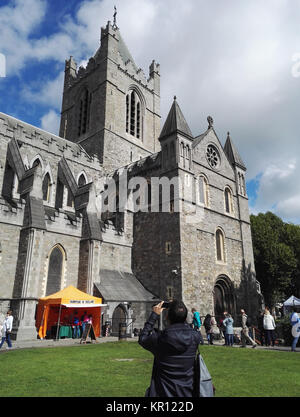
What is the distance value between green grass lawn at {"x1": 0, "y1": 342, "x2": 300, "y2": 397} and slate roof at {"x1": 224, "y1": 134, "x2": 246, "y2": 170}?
69.2ft

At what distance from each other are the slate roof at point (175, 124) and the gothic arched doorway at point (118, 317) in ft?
42.4

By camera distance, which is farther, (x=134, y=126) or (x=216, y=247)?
(x=134, y=126)

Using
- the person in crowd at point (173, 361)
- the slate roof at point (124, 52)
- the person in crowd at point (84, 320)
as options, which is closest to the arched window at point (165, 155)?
the person in crowd at point (84, 320)

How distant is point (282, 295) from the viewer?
37.5 meters

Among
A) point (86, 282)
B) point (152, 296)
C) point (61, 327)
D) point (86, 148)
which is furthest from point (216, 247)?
point (86, 148)

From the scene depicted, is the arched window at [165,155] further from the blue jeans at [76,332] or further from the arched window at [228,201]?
the blue jeans at [76,332]

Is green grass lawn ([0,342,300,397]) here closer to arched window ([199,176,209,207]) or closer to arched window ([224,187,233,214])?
arched window ([199,176,209,207])

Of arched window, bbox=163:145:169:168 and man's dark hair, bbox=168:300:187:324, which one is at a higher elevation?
arched window, bbox=163:145:169:168

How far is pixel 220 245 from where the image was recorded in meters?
25.0

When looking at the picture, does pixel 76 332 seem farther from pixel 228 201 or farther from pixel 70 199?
pixel 228 201

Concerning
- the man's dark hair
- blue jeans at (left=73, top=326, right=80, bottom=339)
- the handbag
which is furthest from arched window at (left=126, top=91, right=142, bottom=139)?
the handbag

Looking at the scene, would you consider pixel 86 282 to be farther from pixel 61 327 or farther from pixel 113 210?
pixel 113 210

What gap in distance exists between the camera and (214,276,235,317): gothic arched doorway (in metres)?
23.4
